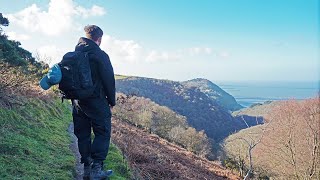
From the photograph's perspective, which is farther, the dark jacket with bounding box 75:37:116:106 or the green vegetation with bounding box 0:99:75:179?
the green vegetation with bounding box 0:99:75:179

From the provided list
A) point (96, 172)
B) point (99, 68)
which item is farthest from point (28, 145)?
point (99, 68)

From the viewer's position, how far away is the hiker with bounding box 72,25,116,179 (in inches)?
183

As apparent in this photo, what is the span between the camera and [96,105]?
184 inches

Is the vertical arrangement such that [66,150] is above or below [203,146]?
above

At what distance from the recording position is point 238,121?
129000 millimetres

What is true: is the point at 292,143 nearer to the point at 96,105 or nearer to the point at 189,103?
the point at 96,105

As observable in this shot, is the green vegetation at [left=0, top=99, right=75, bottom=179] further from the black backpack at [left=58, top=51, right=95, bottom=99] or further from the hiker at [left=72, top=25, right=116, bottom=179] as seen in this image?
the black backpack at [left=58, top=51, right=95, bottom=99]

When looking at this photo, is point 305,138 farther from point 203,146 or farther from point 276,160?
point 203,146

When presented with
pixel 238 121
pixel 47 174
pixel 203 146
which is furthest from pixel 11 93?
pixel 238 121

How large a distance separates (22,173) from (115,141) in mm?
5774

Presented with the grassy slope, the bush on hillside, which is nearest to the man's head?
the grassy slope

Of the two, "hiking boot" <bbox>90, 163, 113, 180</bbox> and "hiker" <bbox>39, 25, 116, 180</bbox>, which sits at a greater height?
"hiker" <bbox>39, 25, 116, 180</bbox>

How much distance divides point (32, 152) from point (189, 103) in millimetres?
131219

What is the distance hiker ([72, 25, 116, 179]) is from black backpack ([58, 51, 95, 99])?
131 millimetres
